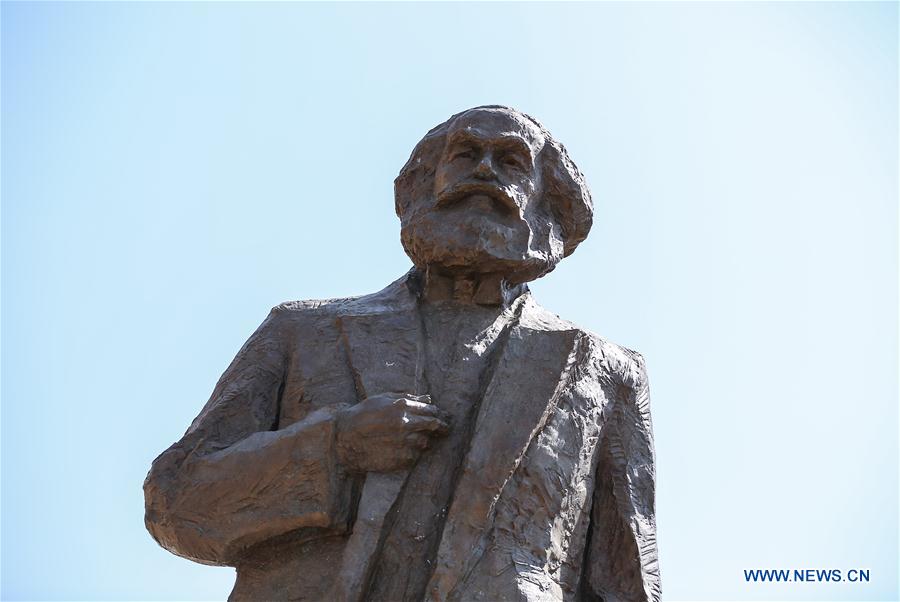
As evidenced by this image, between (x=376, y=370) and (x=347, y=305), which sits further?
(x=347, y=305)

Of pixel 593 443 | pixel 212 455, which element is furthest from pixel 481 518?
pixel 212 455

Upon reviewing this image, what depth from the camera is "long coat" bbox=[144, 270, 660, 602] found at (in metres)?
5.82

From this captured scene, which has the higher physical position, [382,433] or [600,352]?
[600,352]

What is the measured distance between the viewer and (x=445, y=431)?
606 centimetres

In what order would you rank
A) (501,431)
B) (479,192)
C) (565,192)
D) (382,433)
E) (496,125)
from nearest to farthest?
(382,433) → (501,431) → (479,192) → (496,125) → (565,192)

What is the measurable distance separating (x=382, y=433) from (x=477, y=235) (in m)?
1.11

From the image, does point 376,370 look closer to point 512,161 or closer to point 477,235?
point 477,235

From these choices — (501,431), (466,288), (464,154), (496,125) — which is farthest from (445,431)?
(496,125)

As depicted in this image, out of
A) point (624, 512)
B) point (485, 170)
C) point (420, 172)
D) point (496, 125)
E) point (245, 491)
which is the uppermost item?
point (496, 125)

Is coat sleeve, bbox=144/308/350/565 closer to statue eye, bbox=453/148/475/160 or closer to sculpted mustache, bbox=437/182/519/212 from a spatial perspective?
sculpted mustache, bbox=437/182/519/212

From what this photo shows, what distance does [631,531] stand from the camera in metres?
6.26

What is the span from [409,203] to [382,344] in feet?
2.63

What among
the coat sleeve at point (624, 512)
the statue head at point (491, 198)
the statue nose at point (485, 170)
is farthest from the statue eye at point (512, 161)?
the coat sleeve at point (624, 512)

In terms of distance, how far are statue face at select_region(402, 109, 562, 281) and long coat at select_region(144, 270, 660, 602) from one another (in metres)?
0.31
